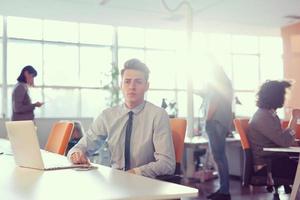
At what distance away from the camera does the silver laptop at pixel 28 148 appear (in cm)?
176

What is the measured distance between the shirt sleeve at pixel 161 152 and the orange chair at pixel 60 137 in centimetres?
70

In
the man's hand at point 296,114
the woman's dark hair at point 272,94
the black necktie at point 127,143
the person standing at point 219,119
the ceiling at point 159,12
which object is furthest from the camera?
the ceiling at point 159,12

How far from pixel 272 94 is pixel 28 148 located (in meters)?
2.06

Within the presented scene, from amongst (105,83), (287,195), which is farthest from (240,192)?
(105,83)

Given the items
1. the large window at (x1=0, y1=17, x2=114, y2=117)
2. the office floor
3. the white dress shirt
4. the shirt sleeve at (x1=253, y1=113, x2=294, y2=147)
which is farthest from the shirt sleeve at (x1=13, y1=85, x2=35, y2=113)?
the shirt sleeve at (x1=253, y1=113, x2=294, y2=147)

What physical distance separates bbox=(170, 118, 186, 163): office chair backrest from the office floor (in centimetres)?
219

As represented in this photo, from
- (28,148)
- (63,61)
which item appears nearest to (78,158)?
(28,148)

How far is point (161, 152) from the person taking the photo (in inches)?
81.3

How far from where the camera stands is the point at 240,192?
189 inches

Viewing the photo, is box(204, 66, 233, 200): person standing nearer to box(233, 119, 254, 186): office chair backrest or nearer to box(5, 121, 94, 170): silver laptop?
box(233, 119, 254, 186): office chair backrest

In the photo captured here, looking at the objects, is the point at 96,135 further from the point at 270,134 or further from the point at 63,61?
the point at 63,61

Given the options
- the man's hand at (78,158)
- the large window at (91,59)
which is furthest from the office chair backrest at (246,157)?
the large window at (91,59)

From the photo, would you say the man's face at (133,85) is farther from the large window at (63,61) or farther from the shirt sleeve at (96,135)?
the large window at (63,61)

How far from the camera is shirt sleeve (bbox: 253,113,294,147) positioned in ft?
10.0
